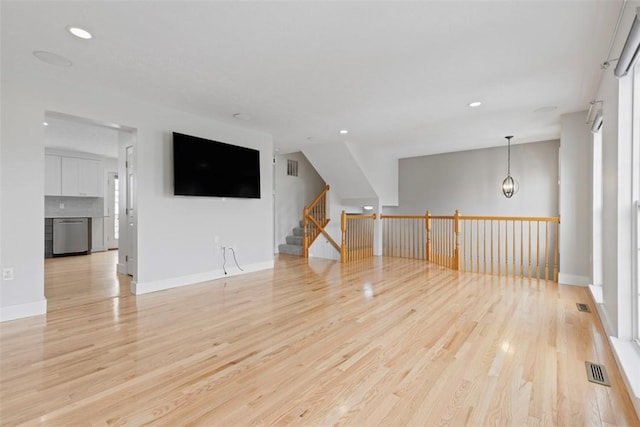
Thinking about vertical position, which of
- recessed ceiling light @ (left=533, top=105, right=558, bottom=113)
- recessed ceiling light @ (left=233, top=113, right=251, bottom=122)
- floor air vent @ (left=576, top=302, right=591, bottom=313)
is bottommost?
floor air vent @ (left=576, top=302, right=591, bottom=313)

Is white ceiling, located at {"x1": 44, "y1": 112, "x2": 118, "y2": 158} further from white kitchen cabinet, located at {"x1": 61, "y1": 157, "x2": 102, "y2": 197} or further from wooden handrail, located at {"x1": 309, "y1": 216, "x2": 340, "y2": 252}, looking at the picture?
wooden handrail, located at {"x1": 309, "y1": 216, "x2": 340, "y2": 252}

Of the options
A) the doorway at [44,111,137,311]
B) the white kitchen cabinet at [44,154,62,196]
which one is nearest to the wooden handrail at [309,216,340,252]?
the doorway at [44,111,137,311]

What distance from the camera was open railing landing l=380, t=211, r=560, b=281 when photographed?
5.59 meters

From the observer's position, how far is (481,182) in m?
7.14

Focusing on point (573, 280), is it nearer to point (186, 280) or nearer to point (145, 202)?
point (186, 280)

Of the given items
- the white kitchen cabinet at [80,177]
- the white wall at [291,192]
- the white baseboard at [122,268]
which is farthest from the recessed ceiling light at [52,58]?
the white kitchen cabinet at [80,177]

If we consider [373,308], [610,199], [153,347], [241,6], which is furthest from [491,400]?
[241,6]

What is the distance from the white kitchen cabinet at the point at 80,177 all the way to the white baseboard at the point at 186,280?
4.98m

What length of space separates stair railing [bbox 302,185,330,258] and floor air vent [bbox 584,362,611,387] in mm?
5055

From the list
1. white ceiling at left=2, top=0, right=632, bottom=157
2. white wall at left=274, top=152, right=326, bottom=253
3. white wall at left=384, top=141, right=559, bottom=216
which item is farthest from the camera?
white wall at left=274, top=152, right=326, bottom=253

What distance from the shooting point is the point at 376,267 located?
5.66 meters

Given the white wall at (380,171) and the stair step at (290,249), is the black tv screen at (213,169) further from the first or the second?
the stair step at (290,249)

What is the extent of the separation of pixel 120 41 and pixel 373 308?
334 centimetres

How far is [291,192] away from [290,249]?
159 centimetres
